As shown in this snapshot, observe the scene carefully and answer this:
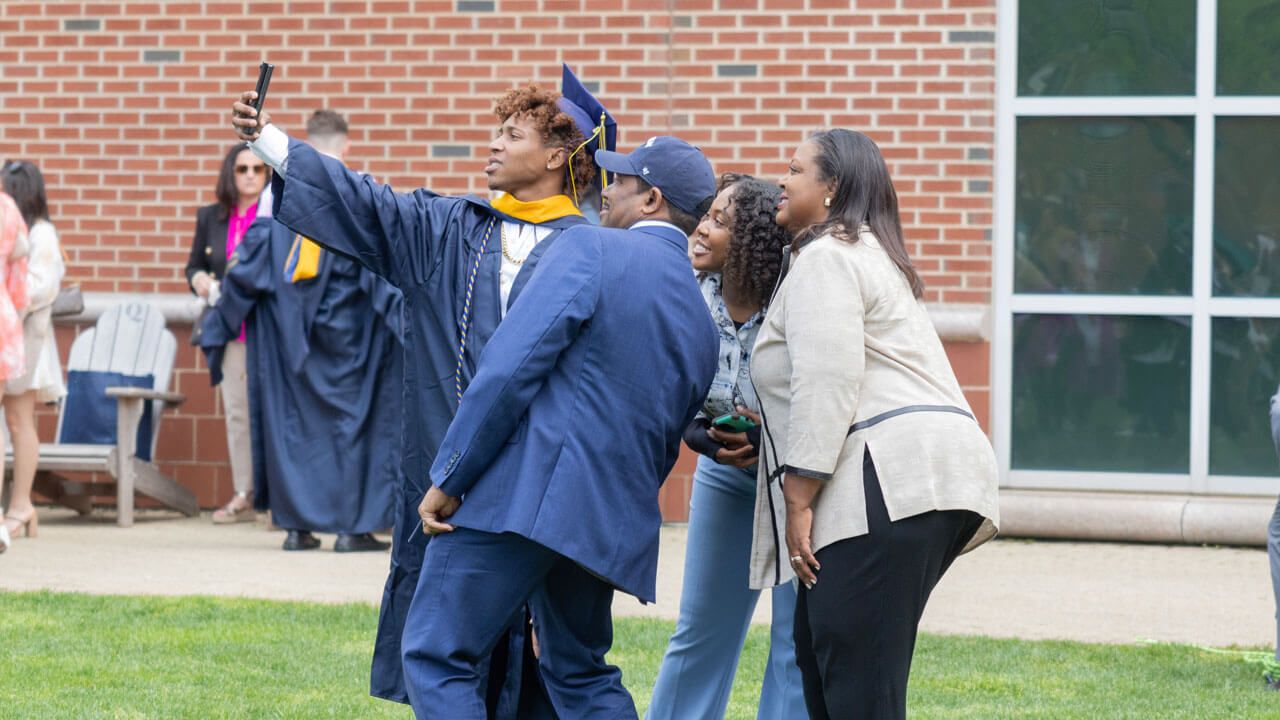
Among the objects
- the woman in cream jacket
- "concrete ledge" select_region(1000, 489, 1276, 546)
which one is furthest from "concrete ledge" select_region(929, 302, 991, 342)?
the woman in cream jacket

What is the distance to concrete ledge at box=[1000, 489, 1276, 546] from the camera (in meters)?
8.12

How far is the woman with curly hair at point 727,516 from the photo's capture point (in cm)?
404

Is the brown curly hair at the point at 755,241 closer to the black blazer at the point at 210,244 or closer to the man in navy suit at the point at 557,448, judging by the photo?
the man in navy suit at the point at 557,448

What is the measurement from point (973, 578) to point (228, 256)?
4450 mm

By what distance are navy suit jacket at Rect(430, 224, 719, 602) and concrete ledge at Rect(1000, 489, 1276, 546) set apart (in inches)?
203

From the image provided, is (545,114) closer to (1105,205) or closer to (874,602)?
(874,602)

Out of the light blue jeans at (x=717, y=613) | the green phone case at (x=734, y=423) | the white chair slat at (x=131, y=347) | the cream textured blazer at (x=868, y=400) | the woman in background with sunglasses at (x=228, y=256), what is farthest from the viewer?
the white chair slat at (x=131, y=347)

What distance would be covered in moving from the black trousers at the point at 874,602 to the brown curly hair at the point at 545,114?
1.29 m

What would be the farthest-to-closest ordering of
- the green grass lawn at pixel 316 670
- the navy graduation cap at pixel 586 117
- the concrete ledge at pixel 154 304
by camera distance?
the concrete ledge at pixel 154 304 → the green grass lawn at pixel 316 670 → the navy graduation cap at pixel 586 117

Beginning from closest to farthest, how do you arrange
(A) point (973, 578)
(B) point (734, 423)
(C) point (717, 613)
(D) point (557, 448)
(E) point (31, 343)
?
1. (D) point (557, 448)
2. (B) point (734, 423)
3. (C) point (717, 613)
4. (A) point (973, 578)
5. (E) point (31, 343)

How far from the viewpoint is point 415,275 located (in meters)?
3.99

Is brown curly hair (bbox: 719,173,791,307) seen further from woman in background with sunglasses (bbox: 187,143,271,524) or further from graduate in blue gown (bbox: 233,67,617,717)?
woman in background with sunglasses (bbox: 187,143,271,524)

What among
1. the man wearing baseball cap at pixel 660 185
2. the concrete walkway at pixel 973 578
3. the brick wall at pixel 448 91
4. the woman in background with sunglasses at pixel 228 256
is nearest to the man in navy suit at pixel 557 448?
the man wearing baseball cap at pixel 660 185

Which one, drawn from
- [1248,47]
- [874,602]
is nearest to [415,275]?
[874,602]
